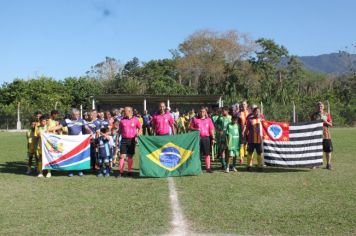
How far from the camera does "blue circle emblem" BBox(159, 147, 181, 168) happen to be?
37.4 ft

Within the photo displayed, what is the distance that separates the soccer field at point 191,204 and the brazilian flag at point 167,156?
1.20ft

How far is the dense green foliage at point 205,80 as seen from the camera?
169 ft

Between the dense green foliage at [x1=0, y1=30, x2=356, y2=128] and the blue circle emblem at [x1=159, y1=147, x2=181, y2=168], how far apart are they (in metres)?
33.5

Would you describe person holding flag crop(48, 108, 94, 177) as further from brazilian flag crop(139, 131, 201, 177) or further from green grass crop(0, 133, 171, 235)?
brazilian flag crop(139, 131, 201, 177)

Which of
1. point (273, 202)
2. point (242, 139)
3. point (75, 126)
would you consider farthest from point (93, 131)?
point (273, 202)

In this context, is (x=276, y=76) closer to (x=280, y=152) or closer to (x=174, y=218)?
(x=280, y=152)

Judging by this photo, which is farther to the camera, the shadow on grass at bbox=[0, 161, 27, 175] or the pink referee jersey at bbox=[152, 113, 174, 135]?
the shadow on grass at bbox=[0, 161, 27, 175]

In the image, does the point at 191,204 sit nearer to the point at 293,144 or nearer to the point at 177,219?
the point at 177,219

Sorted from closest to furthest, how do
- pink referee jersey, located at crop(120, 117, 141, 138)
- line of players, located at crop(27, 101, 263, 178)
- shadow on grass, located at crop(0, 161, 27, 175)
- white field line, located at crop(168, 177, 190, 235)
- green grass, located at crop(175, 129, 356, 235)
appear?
white field line, located at crop(168, 177, 190, 235) → green grass, located at crop(175, 129, 356, 235) → pink referee jersey, located at crop(120, 117, 141, 138) → line of players, located at crop(27, 101, 263, 178) → shadow on grass, located at crop(0, 161, 27, 175)

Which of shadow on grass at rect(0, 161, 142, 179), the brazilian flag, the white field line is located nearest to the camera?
the white field line

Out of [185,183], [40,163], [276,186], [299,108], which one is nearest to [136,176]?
[185,183]

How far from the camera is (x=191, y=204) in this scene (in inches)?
316

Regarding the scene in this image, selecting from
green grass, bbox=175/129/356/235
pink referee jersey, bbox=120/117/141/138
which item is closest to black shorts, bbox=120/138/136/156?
pink referee jersey, bbox=120/117/141/138

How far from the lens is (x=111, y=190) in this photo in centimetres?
955
